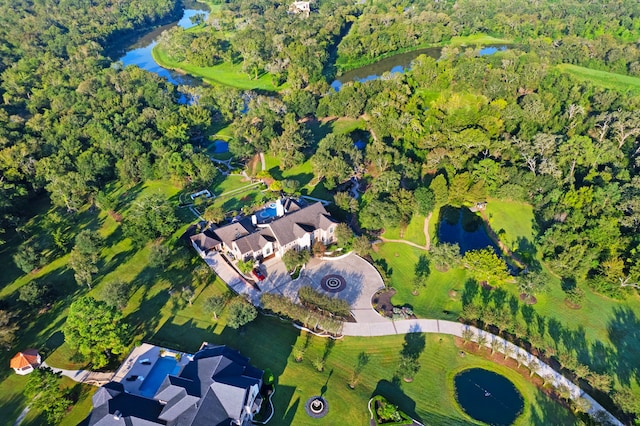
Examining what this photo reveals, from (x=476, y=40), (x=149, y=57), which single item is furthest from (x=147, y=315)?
(x=476, y=40)

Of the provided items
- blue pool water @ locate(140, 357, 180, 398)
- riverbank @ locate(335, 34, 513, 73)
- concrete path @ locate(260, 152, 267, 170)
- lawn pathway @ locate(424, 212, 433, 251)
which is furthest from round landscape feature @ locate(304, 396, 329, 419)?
riverbank @ locate(335, 34, 513, 73)

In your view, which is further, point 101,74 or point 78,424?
point 101,74

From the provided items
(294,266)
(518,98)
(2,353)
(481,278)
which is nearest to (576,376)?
(481,278)

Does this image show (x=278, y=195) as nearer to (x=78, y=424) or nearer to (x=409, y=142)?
(x=409, y=142)

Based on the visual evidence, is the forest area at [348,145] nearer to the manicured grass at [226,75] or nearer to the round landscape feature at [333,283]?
the manicured grass at [226,75]

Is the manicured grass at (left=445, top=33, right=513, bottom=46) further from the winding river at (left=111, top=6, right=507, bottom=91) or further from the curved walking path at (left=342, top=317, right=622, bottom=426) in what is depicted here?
the curved walking path at (left=342, top=317, right=622, bottom=426)

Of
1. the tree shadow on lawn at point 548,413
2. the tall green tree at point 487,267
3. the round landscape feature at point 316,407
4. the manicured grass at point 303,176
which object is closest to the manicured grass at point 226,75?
the manicured grass at point 303,176
